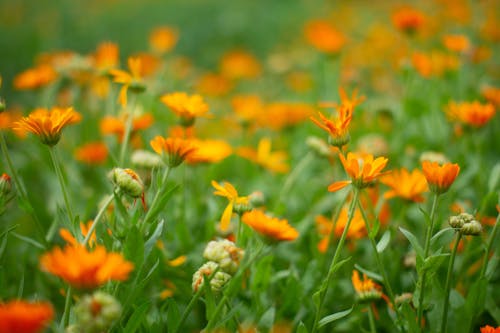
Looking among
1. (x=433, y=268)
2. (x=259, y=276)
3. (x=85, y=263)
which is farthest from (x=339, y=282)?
(x=85, y=263)

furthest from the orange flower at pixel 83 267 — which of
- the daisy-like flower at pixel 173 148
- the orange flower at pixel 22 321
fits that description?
the daisy-like flower at pixel 173 148

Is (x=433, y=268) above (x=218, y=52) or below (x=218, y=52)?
above

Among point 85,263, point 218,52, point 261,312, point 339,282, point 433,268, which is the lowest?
point 218,52

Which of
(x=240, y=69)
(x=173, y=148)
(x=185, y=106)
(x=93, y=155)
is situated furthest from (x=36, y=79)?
(x=240, y=69)

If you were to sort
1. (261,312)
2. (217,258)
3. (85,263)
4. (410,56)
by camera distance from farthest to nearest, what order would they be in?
(410,56) < (261,312) < (217,258) < (85,263)

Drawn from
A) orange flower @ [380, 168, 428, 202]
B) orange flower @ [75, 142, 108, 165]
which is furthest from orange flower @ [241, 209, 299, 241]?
orange flower @ [75, 142, 108, 165]

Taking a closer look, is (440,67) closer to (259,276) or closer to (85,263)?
(259,276)

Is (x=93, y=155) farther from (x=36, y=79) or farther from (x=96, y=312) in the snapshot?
(x=96, y=312)
